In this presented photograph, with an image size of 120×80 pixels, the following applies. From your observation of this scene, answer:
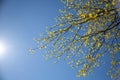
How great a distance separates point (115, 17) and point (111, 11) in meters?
0.20

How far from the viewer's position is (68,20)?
3.85m

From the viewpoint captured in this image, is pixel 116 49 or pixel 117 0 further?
pixel 116 49

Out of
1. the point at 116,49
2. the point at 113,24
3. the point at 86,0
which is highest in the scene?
the point at 86,0

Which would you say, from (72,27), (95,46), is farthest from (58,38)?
(95,46)

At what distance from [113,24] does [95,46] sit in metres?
0.42

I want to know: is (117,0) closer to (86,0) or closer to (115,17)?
(115,17)

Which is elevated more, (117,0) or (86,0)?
(86,0)

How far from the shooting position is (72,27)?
153 inches

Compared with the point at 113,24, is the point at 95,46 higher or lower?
lower

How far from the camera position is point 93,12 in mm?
3727

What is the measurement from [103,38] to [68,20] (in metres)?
0.57

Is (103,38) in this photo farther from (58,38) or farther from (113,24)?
(58,38)

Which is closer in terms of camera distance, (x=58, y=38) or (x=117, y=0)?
(x=117, y=0)

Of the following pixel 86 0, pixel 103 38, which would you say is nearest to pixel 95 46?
pixel 103 38
